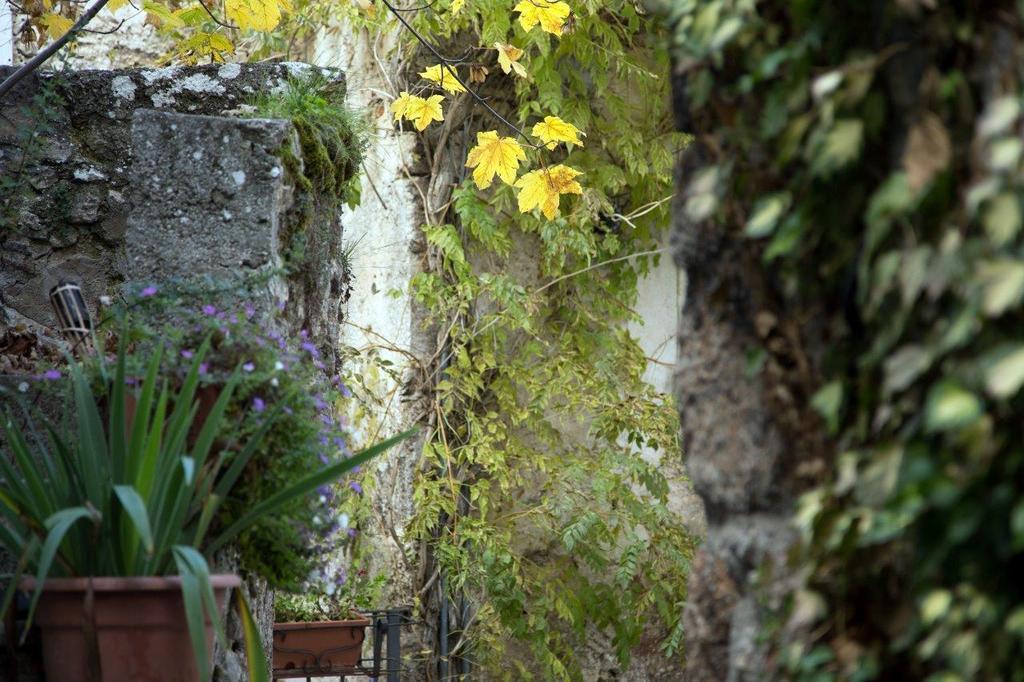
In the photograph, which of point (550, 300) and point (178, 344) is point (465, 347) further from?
point (178, 344)

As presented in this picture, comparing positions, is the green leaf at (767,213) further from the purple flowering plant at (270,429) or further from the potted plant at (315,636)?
the potted plant at (315,636)

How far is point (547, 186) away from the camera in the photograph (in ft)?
11.5

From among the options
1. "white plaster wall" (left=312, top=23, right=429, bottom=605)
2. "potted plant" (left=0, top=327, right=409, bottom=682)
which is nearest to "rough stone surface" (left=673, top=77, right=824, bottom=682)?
"potted plant" (left=0, top=327, right=409, bottom=682)

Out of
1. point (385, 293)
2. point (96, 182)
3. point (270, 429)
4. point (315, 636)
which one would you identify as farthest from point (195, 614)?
point (385, 293)

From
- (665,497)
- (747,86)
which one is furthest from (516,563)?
(747,86)

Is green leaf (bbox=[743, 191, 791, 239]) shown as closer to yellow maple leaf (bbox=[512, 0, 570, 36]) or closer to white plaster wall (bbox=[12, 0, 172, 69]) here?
yellow maple leaf (bbox=[512, 0, 570, 36])

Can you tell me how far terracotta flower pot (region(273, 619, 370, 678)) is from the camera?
398 cm

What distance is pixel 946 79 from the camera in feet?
4.18

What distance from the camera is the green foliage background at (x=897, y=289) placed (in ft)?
3.92

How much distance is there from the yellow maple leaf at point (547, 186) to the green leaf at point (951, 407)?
7.69 ft

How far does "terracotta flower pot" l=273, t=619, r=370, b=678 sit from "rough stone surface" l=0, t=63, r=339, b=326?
1455 mm

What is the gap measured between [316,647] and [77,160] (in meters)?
1.84

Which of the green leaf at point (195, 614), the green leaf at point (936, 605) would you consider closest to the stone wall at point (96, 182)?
the green leaf at point (195, 614)

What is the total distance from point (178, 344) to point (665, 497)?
2.66m
